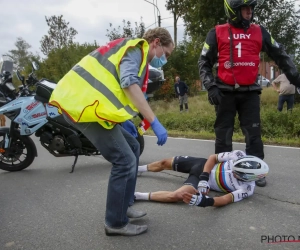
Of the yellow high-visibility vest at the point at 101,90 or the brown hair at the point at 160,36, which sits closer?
the yellow high-visibility vest at the point at 101,90

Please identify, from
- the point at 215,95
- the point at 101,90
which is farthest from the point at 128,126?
the point at 215,95

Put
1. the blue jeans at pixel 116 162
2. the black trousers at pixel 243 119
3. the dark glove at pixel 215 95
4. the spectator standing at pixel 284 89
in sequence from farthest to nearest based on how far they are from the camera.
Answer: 1. the spectator standing at pixel 284 89
2. the black trousers at pixel 243 119
3. the dark glove at pixel 215 95
4. the blue jeans at pixel 116 162

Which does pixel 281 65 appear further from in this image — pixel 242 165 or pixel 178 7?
pixel 178 7

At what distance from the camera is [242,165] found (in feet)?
10.6

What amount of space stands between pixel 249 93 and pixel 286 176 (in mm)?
1182

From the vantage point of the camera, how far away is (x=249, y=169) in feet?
10.4

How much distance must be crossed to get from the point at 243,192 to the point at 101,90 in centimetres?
181

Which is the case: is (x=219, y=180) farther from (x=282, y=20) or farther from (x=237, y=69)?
(x=282, y=20)

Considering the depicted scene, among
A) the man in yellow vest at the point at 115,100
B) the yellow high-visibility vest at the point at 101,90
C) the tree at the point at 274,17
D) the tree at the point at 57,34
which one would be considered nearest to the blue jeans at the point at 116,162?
the man in yellow vest at the point at 115,100

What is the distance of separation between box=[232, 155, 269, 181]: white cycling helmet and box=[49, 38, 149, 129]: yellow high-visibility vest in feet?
4.37

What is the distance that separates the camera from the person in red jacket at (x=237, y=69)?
12.0 ft

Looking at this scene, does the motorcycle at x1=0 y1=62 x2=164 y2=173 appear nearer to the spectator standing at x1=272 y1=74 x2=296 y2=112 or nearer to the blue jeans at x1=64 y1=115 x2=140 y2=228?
the blue jeans at x1=64 y1=115 x2=140 y2=228

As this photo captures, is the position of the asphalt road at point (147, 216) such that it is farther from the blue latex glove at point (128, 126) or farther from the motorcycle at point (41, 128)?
the blue latex glove at point (128, 126)

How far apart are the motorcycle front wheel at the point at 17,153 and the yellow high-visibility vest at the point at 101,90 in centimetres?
265
